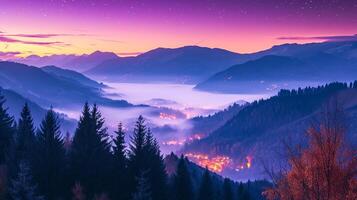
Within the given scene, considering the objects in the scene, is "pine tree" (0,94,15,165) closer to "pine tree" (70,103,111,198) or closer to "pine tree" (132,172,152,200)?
"pine tree" (70,103,111,198)

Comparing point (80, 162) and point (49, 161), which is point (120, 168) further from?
point (49, 161)

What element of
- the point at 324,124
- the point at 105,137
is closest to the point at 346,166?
the point at 324,124

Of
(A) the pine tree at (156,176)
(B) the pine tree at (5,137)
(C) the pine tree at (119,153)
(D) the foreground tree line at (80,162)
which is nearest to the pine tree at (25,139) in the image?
(D) the foreground tree line at (80,162)

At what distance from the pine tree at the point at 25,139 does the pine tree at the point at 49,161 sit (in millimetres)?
1281

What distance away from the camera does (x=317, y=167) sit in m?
16.8

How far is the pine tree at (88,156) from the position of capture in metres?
50.2

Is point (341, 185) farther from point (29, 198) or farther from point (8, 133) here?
point (8, 133)

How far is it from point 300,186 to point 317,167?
1.03 m

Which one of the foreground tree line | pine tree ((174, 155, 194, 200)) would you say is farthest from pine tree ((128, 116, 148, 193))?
pine tree ((174, 155, 194, 200))

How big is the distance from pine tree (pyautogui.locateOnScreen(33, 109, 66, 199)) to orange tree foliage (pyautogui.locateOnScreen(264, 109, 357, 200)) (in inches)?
1431

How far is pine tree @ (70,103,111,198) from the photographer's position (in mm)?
50219

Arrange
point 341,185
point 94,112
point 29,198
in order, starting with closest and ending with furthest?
point 341,185, point 29,198, point 94,112

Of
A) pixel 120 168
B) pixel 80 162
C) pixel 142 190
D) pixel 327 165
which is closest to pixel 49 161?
pixel 80 162

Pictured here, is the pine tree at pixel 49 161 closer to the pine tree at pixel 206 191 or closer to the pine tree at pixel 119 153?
the pine tree at pixel 119 153
